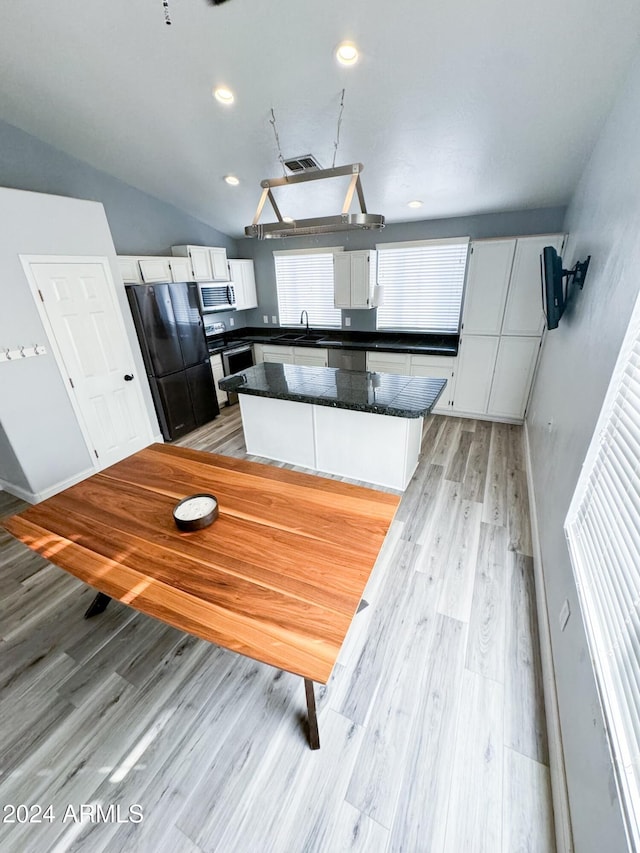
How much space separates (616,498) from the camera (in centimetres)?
108

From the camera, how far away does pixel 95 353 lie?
320 cm

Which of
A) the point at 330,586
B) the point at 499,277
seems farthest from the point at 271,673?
the point at 499,277

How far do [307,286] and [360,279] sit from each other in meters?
1.12

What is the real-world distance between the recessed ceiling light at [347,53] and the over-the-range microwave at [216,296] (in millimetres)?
3268

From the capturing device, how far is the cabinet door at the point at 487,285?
3569 mm

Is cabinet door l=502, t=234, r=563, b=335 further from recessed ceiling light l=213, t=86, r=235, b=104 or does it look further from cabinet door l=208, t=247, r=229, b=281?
cabinet door l=208, t=247, r=229, b=281

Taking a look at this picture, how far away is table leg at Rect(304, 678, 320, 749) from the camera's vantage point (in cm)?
124

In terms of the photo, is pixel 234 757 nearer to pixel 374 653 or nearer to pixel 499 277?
pixel 374 653

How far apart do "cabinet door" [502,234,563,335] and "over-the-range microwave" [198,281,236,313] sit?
3.91 meters

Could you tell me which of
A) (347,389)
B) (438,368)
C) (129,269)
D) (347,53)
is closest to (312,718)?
(347,389)

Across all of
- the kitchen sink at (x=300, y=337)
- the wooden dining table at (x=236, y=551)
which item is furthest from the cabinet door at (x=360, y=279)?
the wooden dining table at (x=236, y=551)

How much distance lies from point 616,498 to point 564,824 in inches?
41.8

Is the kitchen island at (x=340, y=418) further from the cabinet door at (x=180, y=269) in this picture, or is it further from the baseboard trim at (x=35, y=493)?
the cabinet door at (x=180, y=269)

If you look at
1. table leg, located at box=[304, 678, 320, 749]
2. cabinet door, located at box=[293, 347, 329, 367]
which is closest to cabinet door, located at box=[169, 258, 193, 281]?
cabinet door, located at box=[293, 347, 329, 367]
